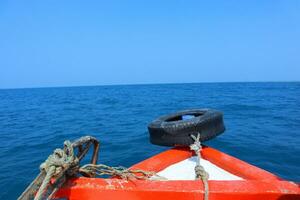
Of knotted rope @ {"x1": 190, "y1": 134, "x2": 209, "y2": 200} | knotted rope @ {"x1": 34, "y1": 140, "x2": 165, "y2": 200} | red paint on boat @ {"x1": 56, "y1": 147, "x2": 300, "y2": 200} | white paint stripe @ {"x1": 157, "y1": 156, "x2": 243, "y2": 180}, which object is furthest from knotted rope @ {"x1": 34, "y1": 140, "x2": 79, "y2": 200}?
white paint stripe @ {"x1": 157, "y1": 156, "x2": 243, "y2": 180}

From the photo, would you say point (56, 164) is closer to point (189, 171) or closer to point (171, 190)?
point (171, 190)

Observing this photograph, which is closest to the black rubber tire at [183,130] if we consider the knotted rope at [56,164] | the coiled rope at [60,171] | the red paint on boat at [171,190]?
the coiled rope at [60,171]

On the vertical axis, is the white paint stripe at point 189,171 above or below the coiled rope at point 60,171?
below

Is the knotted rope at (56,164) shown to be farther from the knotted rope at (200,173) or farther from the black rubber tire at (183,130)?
the black rubber tire at (183,130)

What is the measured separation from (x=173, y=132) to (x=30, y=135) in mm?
8602

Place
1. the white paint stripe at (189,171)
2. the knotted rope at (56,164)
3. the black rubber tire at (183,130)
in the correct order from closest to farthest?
the knotted rope at (56,164), the white paint stripe at (189,171), the black rubber tire at (183,130)

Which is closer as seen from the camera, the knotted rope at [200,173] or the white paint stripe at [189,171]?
the knotted rope at [200,173]

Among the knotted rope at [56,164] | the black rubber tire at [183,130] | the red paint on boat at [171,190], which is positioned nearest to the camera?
the knotted rope at [56,164]

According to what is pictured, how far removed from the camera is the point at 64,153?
1.51 m

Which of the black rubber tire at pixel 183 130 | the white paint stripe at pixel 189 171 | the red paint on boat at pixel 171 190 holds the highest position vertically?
the black rubber tire at pixel 183 130

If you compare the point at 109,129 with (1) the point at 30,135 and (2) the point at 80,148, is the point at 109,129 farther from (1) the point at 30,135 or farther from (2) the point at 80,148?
(2) the point at 80,148

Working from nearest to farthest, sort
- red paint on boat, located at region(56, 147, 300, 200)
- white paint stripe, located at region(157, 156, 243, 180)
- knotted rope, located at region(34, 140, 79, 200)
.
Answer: knotted rope, located at region(34, 140, 79, 200)
red paint on boat, located at region(56, 147, 300, 200)
white paint stripe, located at region(157, 156, 243, 180)

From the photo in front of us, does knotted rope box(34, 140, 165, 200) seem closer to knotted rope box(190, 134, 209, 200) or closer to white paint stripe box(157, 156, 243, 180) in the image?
knotted rope box(190, 134, 209, 200)

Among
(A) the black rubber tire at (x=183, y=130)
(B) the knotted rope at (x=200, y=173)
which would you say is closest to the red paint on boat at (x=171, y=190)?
(B) the knotted rope at (x=200, y=173)
